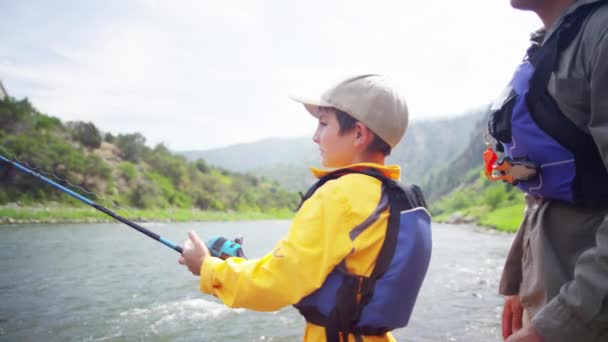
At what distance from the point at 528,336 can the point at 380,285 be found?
643 millimetres

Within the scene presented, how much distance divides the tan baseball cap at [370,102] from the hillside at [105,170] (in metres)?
2.70

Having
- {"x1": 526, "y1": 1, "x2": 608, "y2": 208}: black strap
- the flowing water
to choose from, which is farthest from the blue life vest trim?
the flowing water

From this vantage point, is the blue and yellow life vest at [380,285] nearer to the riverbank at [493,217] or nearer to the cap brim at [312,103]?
the cap brim at [312,103]

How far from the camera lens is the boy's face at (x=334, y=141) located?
208 centimetres

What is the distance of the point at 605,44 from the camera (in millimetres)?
1234

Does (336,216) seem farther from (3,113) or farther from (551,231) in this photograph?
(3,113)

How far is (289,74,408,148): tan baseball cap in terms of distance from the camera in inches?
78.7

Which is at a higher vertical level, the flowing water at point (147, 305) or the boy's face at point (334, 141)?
the boy's face at point (334, 141)

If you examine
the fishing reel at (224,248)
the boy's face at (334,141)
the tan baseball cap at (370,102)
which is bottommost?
the fishing reel at (224,248)

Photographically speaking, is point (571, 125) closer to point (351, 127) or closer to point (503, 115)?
point (503, 115)

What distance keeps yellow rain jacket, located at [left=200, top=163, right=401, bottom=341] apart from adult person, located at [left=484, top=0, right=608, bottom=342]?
2.03ft

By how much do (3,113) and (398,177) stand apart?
42197 millimetres

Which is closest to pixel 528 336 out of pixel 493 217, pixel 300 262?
pixel 300 262

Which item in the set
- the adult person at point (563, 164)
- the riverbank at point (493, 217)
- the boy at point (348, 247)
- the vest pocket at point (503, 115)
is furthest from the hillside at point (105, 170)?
the riverbank at point (493, 217)
